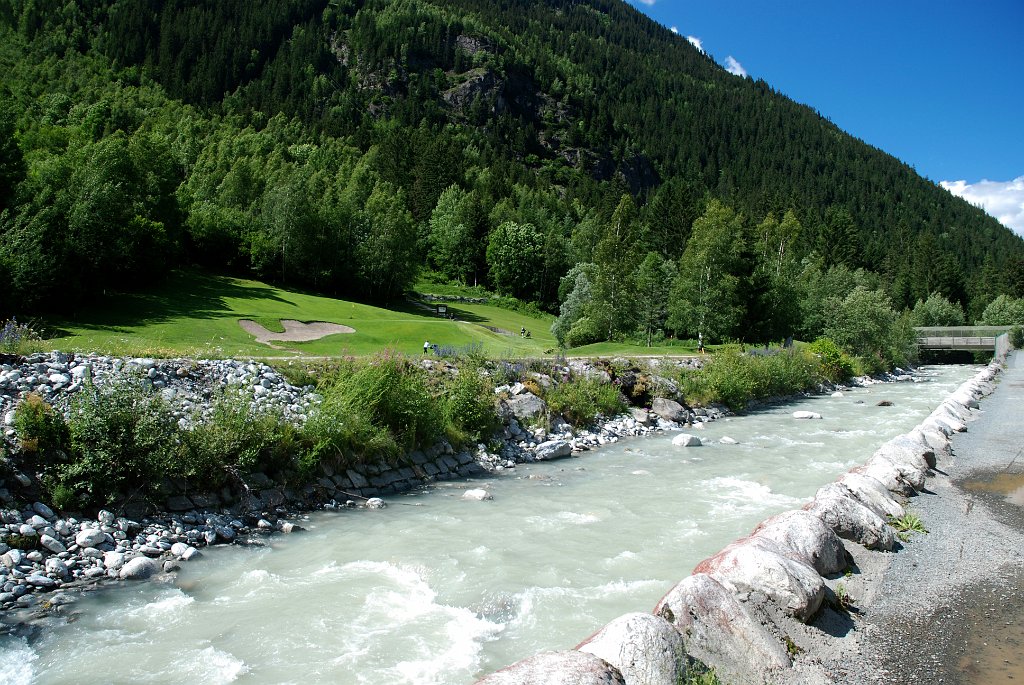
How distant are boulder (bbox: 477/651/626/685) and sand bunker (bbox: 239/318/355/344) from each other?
94.9 ft

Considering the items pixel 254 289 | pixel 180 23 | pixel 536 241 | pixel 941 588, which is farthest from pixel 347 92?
pixel 941 588

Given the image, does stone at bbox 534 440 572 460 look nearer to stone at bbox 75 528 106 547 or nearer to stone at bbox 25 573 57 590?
stone at bbox 75 528 106 547

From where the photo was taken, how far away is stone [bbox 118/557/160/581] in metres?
8.38

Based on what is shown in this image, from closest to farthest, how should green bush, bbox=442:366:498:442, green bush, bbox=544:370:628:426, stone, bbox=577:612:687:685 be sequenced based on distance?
stone, bbox=577:612:687:685, green bush, bbox=442:366:498:442, green bush, bbox=544:370:628:426

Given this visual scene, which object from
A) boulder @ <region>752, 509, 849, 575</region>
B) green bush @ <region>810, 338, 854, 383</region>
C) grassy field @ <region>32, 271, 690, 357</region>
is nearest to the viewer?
boulder @ <region>752, 509, 849, 575</region>

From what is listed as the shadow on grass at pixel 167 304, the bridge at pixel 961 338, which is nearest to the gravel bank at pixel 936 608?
the shadow on grass at pixel 167 304

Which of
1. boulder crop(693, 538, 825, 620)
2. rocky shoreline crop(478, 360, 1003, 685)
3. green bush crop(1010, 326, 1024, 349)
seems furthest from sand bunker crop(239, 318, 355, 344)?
green bush crop(1010, 326, 1024, 349)

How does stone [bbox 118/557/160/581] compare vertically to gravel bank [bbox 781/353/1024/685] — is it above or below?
below

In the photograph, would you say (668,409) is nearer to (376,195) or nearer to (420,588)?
(420,588)

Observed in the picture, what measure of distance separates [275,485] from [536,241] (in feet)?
246

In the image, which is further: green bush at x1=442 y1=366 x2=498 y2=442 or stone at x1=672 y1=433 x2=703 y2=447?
stone at x1=672 y1=433 x2=703 y2=447

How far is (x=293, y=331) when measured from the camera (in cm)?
3428

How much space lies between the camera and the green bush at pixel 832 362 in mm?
39906

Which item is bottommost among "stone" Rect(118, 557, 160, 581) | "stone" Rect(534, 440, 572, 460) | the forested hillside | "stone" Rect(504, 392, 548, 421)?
"stone" Rect(534, 440, 572, 460)
